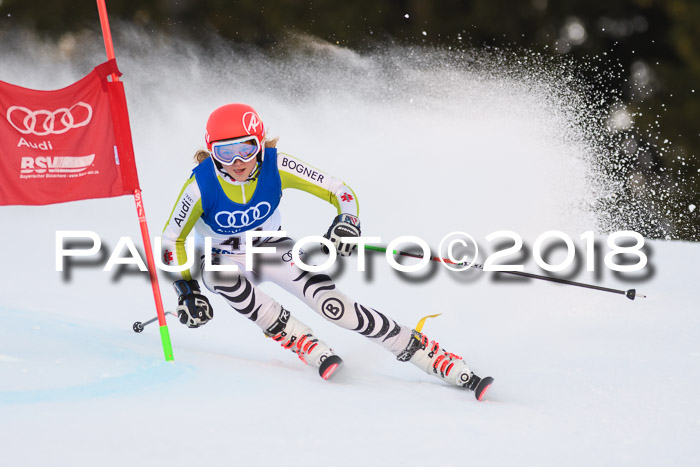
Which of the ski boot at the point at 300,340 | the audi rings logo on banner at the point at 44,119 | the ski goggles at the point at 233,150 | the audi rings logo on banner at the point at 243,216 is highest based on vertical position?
the audi rings logo on banner at the point at 44,119

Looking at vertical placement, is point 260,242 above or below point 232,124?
below

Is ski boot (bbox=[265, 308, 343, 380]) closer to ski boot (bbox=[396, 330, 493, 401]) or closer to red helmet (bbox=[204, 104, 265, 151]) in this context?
ski boot (bbox=[396, 330, 493, 401])

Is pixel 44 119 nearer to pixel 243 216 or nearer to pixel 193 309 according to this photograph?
pixel 243 216

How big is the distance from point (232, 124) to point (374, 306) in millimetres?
3198

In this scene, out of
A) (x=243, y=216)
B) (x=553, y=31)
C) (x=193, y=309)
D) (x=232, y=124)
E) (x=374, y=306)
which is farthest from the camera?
(x=553, y=31)

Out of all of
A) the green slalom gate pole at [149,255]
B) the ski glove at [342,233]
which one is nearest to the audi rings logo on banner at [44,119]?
the green slalom gate pole at [149,255]

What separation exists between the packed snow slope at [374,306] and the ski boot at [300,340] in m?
0.14

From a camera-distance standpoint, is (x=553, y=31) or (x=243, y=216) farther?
(x=553, y=31)

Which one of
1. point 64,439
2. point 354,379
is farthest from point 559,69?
point 64,439

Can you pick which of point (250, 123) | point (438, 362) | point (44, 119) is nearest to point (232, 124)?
point (250, 123)

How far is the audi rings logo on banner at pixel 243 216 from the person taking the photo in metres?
4.61

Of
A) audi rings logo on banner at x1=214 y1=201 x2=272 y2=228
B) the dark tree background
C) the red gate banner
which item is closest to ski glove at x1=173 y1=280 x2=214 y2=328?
audi rings logo on banner at x1=214 y1=201 x2=272 y2=228

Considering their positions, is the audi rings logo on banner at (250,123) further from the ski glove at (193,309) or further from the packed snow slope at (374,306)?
the packed snow slope at (374,306)

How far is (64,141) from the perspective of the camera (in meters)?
4.76
